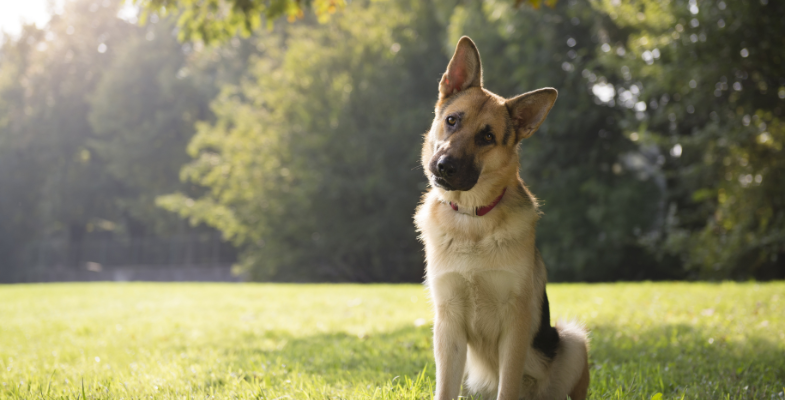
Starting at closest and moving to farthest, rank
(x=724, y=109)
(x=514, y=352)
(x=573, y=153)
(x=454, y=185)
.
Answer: (x=514, y=352)
(x=454, y=185)
(x=724, y=109)
(x=573, y=153)

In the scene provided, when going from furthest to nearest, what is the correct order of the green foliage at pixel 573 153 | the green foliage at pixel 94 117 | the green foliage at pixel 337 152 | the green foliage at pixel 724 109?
the green foliage at pixel 94 117 → the green foliage at pixel 337 152 → the green foliage at pixel 573 153 → the green foliage at pixel 724 109

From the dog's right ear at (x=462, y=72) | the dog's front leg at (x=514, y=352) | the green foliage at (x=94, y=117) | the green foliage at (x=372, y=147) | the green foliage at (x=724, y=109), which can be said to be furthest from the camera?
the green foliage at (x=94, y=117)

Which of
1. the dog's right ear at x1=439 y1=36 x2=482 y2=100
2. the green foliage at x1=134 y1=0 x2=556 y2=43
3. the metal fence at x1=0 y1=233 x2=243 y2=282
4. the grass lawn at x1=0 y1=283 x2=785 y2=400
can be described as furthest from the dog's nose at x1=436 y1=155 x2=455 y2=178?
the metal fence at x1=0 y1=233 x2=243 y2=282

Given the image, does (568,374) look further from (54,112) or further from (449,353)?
(54,112)

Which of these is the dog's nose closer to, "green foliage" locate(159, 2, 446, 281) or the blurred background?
the blurred background

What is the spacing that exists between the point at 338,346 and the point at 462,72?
142 inches

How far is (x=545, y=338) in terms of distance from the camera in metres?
3.74

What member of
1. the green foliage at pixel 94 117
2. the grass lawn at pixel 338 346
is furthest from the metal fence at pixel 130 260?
the grass lawn at pixel 338 346

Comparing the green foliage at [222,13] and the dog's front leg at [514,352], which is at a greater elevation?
the green foliage at [222,13]

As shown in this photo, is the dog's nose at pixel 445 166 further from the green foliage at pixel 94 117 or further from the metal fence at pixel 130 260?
the green foliage at pixel 94 117

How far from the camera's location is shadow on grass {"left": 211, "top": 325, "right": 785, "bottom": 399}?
4.19 meters

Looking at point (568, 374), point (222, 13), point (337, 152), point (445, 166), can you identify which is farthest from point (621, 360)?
point (337, 152)

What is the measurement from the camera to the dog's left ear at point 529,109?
12.4 ft

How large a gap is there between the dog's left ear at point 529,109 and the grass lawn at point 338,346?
184 centimetres
